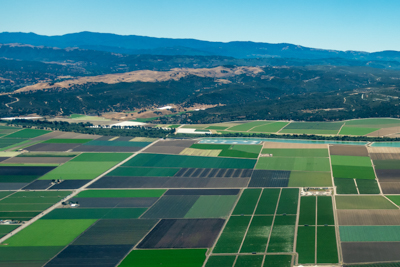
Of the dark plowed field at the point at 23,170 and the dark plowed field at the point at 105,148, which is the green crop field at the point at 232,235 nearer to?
the dark plowed field at the point at 23,170

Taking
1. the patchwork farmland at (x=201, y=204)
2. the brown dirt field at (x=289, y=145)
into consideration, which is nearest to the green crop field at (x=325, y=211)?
the patchwork farmland at (x=201, y=204)

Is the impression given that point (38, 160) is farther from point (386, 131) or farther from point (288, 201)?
point (386, 131)

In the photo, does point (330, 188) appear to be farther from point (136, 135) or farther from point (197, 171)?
point (136, 135)

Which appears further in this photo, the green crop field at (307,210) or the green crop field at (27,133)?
the green crop field at (27,133)

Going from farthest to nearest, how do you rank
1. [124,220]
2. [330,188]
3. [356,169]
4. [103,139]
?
[103,139]
[356,169]
[330,188]
[124,220]

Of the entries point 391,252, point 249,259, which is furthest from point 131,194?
point 391,252

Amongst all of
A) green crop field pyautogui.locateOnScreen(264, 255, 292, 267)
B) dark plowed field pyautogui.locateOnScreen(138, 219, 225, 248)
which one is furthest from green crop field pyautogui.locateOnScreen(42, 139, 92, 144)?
green crop field pyautogui.locateOnScreen(264, 255, 292, 267)
